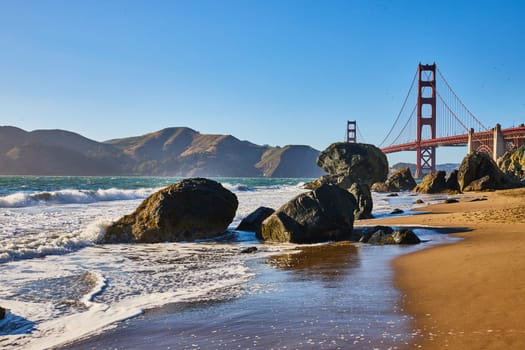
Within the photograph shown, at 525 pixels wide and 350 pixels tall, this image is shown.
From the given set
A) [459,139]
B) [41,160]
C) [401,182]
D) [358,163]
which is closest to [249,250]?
[401,182]

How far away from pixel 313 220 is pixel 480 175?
24.6 m

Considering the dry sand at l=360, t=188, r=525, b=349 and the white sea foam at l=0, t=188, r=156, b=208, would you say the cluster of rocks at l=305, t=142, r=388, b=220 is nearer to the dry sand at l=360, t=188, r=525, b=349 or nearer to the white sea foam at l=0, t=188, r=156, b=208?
the white sea foam at l=0, t=188, r=156, b=208

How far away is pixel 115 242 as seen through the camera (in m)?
11.0

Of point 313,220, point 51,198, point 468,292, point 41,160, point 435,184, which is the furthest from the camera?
point 41,160

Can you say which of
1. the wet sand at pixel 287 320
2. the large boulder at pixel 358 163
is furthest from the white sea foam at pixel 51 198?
the large boulder at pixel 358 163

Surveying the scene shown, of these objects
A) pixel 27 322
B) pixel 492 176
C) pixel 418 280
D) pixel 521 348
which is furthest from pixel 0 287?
pixel 492 176

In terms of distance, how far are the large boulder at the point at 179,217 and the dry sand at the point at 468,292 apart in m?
5.57

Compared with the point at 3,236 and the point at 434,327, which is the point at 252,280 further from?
the point at 3,236

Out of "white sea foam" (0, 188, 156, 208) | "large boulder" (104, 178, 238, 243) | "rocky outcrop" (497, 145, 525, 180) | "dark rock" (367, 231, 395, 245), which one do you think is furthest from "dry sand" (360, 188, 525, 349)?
"rocky outcrop" (497, 145, 525, 180)

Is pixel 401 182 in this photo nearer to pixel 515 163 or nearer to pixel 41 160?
pixel 515 163

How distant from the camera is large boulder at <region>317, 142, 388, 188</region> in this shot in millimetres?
51469

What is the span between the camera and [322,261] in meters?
7.80

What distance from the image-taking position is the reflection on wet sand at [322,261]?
658 centimetres

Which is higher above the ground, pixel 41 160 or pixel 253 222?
pixel 41 160
